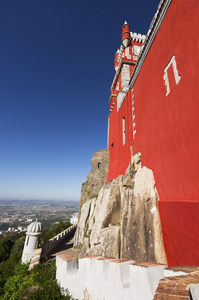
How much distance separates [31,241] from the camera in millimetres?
9336

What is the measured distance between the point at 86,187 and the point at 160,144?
1376 cm

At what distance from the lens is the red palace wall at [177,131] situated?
334 centimetres

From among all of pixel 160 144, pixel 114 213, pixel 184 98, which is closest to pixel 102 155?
pixel 114 213

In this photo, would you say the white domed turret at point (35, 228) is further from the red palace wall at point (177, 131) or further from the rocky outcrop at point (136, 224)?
the red palace wall at point (177, 131)

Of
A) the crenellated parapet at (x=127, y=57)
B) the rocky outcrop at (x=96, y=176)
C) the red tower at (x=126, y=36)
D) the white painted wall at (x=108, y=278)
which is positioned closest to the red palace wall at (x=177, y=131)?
the white painted wall at (x=108, y=278)

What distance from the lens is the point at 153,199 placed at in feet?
16.0

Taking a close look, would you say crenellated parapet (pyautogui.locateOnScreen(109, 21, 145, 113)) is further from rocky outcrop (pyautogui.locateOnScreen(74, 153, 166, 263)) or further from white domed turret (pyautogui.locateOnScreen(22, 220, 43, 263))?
white domed turret (pyautogui.locateOnScreen(22, 220, 43, 263))

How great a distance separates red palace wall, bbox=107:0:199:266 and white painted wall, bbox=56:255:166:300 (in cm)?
138

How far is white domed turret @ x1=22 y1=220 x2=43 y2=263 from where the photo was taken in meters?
8.89

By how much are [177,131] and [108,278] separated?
14.7ft

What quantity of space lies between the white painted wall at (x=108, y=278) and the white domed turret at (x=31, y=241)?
4.74 metres

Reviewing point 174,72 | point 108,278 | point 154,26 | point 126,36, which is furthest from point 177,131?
point 126,36

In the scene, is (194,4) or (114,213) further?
(114,213)

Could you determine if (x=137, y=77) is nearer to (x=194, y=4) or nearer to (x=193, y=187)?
(x=194, y=4)
